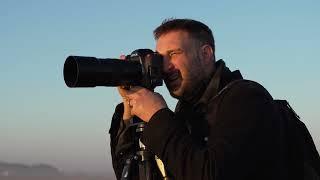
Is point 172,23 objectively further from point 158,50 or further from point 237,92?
point 237,92

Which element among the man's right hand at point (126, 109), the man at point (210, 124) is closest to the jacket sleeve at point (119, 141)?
the man's right hand at point (126, 109)

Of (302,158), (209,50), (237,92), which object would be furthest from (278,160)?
(209,50)

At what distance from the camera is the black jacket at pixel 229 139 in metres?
3.19

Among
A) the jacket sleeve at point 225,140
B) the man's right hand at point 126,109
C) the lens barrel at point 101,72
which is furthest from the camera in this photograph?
the man's right hand at point 126,109

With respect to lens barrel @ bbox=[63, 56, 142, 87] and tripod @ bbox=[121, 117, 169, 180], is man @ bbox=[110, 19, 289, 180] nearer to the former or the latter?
lens barrel @ bbox=[63, 56, 142, 87]

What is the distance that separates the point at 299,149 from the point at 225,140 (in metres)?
0.59

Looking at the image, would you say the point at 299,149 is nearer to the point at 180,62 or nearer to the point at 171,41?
the point at 180,62

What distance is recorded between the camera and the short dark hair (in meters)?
4.05

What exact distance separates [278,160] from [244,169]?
29cm

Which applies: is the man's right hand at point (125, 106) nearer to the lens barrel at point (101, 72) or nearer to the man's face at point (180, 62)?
the lens barrel at point (101, 72)

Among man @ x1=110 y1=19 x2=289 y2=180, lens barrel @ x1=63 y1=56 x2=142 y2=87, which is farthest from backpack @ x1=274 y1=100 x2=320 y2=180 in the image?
lens barrel @ x1=63 y1=56 x2=142 y2=87

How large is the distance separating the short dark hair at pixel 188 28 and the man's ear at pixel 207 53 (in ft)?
0.12

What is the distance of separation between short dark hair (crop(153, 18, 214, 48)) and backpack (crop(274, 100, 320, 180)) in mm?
777

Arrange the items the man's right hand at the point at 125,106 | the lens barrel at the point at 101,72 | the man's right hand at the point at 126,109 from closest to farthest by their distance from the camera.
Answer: the lens barrel at the point at 101,72 → the man's right hand at the point at 125,106 → the man's right hand at the point at 126,109
